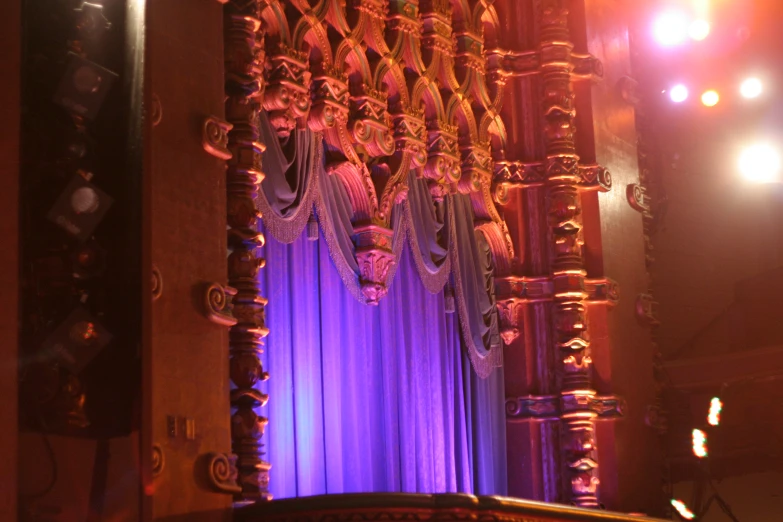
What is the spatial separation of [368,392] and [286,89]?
2.12 meters

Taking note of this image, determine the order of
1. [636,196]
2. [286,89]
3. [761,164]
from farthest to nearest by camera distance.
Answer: [761,164], [636,196], [286,89]

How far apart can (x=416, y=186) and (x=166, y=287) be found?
128 inches

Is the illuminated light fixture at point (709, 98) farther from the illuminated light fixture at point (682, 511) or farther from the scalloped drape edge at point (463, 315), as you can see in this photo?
the scalloped drape edge at point (463, 315)

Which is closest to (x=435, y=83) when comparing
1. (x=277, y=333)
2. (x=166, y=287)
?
(x=277, y=333)

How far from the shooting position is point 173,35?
674cm

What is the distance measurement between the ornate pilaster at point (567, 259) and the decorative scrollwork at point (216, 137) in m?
3.89

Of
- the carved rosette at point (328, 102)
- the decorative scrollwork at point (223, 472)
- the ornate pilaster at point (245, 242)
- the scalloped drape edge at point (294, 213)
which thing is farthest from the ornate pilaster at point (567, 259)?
the decorative scrollwork at point (223, 472)

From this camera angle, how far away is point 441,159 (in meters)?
9.50

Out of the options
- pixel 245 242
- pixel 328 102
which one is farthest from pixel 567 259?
pixel 245 242

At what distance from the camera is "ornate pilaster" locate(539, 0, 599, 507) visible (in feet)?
32.3

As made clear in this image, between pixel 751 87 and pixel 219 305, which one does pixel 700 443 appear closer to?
pixel 751 87

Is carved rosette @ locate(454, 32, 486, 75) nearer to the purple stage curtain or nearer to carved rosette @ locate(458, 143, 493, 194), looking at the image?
carved rosette @ locate(458, 143, 493, 194)

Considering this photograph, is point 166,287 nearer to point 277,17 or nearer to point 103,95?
point 103,95

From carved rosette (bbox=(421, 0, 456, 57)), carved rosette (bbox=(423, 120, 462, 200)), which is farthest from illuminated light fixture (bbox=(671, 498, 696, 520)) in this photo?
carved rosette (bbox=(421, 0, 456, 57))
